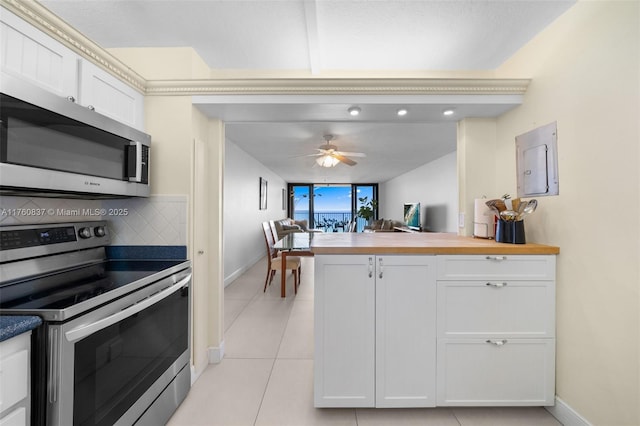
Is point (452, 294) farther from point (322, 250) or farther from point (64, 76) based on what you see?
point (64, 76)

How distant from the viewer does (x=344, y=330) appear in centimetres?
150

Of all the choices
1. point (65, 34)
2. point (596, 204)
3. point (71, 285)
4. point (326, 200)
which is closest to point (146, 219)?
point (71, 285)

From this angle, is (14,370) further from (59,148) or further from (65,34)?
(65,34)

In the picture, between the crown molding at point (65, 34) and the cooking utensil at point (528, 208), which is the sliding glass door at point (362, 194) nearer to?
the cooking utensil at point (528, 208)

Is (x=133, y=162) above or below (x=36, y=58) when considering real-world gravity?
below

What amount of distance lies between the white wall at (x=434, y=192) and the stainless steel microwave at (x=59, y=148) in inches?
190

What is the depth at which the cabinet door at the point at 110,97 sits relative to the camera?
52.6 inches

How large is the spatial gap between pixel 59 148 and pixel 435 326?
208cm

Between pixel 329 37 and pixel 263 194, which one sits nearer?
pixel 329 37

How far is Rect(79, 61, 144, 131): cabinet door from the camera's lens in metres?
1.34

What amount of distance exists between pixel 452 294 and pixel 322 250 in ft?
2.65

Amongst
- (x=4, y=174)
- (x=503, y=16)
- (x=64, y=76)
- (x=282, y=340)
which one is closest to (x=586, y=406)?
(x=282, y=340)

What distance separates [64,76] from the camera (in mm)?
1232

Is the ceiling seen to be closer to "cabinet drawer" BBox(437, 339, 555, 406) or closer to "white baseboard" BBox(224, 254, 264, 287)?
"cabinet drawer" BBox(437, 339, 555, 406)
